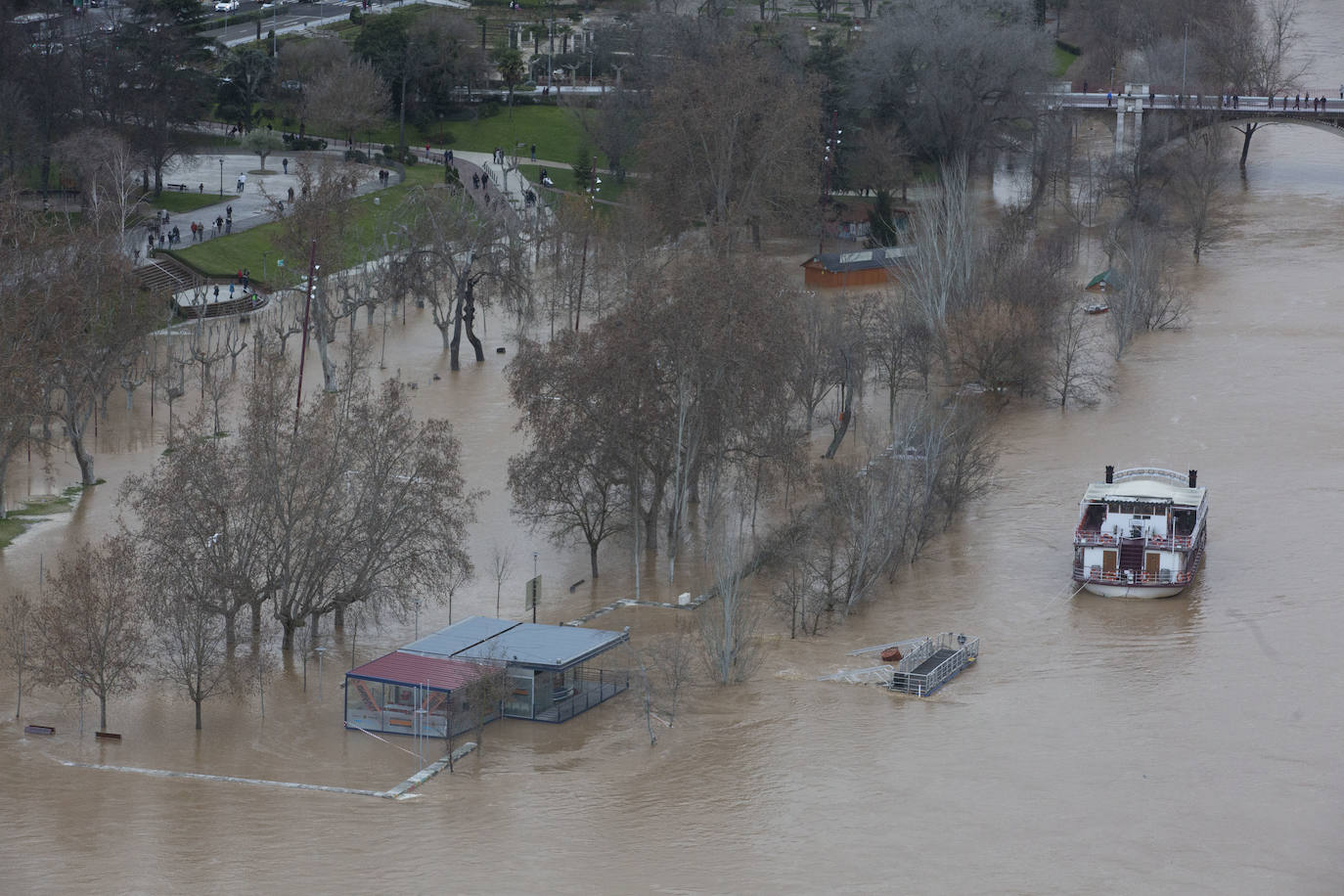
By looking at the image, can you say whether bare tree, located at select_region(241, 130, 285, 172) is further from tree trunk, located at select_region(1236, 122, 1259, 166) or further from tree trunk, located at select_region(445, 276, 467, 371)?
tree trunk, located at select_region(1236, 122, 1259, 166)

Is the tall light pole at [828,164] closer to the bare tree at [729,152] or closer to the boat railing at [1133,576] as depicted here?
the bare tree at [729,152]

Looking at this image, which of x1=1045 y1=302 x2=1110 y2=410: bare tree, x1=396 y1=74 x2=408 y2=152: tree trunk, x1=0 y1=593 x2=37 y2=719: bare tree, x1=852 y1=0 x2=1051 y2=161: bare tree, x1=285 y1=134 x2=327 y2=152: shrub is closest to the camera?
x1=0 y1=593 x2=37 y2=719: bare tree

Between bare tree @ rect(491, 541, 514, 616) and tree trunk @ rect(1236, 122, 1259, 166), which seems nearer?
bare tree @ rect(491, 541, 514, 616)

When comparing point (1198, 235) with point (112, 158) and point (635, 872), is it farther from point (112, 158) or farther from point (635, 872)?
point (635, 872)

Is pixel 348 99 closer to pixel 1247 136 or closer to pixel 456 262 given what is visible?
pixel 456 262

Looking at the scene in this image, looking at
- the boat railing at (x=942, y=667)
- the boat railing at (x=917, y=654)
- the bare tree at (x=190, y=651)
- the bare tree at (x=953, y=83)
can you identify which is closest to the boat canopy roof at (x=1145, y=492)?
the boat railing at (x=942, y=667)

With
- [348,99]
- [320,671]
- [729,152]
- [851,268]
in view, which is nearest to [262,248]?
[348,99]

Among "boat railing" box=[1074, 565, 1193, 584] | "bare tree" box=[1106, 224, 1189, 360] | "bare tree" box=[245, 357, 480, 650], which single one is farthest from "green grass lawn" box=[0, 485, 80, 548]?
"bare tree" box=[1106, 224, 1189, 360]
